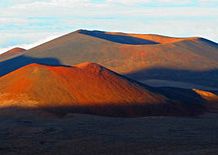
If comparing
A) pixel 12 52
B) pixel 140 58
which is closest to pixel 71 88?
pixel 140 58

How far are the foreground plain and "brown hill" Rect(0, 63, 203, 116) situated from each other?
133 inches

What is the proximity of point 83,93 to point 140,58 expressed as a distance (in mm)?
64169

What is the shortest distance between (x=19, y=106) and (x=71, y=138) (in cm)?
1747

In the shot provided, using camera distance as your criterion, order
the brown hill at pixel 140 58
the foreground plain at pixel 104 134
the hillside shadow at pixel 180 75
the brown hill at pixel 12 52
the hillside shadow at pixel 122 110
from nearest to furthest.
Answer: the foreground plain at pixel 104 134 < the hillside shadow at pixel 122 110 < the hillside shadow at pixel 180 75 < the brown hill at pixel 140 58 < the brown hill at pixel 12 52

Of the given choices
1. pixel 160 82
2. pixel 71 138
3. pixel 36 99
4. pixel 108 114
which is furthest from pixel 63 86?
pixel 160 82

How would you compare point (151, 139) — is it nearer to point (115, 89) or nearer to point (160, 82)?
point (115, 89)

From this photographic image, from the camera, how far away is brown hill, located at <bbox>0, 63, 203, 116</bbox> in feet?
192

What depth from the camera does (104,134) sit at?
4409 cm

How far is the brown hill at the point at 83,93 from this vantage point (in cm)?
5862

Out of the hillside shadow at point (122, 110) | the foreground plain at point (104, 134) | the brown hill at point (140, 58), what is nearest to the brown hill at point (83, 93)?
the hillside shadow at point (122, 110)

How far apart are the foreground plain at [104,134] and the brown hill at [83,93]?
3376 millimetres

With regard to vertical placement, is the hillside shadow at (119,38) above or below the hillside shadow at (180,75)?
above

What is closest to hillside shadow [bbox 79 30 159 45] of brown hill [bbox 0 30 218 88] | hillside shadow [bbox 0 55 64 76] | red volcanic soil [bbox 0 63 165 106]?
brown hill [bbox 0 30 218 88]

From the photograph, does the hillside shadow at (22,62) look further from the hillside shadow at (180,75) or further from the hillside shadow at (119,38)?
the hillside shadow at (119,38)
